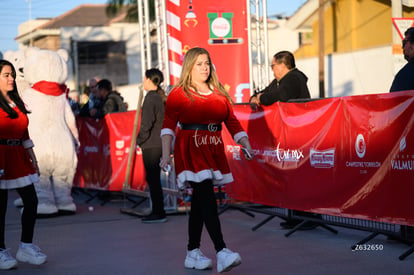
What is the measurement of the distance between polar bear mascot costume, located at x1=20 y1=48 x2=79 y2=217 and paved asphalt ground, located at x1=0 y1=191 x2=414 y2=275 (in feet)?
2.33

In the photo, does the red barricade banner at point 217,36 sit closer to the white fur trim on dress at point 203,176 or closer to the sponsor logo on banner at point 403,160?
the white fur trim on dress at point 203,176

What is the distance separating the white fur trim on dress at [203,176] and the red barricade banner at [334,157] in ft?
4.60

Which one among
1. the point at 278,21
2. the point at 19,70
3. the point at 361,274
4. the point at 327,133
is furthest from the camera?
the point at 278,21

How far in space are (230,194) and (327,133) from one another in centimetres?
239

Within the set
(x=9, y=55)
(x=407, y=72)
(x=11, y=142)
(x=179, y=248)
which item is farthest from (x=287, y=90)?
(x=9, y=55)

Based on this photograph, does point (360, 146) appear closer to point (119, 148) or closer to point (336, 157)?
point (336, 157)

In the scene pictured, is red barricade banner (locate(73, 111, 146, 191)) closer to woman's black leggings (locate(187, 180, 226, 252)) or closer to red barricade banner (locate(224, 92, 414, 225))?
red barricade banner (locate(224, 92, 414, 225))

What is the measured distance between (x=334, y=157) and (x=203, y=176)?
1731mm

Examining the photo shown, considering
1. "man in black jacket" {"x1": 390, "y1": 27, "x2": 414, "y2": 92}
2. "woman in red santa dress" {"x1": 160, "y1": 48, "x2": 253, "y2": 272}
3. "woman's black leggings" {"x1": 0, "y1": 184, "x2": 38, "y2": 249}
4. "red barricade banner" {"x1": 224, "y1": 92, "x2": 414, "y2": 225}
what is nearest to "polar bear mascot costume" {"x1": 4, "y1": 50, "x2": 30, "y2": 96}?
"red barricade banner" {"x1": 224, "y1": 92, "x2": 414, "y2": 225}

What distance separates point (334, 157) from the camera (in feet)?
24.3

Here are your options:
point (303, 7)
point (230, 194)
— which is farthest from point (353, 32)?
point (230, 194)

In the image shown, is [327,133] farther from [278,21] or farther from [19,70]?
[278,21]

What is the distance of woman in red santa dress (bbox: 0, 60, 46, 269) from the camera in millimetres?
6812

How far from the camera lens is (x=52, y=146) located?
11.0m
